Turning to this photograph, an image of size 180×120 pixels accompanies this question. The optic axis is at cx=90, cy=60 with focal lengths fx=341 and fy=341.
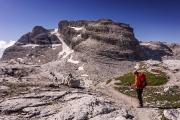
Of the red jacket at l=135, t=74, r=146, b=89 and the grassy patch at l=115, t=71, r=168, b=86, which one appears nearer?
the red jacket at l=135, t=74, r=146, b=89

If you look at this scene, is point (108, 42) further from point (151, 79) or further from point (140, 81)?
point (140, 81)

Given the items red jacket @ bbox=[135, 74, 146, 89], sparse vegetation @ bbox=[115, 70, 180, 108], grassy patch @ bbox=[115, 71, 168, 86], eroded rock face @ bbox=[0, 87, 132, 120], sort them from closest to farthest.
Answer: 1. eroded rock face @ bbox=[0, 87, 132, 120]
2. red jacket @ bbox=[135, 74, 146, 89]
3. sparse vegetation @ bbox=[115, 70, 180, 108]
4. grassy patch @ bbox=[115, 71, 168, 86]

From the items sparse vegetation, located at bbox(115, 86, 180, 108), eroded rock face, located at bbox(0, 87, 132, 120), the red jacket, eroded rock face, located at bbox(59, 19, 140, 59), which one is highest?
eroded rock face, located at bbox(59, 19, 140, 59)

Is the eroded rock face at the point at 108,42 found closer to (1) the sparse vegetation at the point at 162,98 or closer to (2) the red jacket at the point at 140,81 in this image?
(1) the sparse vegetation at the point at 162,98

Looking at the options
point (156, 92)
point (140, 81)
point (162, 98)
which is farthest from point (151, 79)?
point (140, 81)

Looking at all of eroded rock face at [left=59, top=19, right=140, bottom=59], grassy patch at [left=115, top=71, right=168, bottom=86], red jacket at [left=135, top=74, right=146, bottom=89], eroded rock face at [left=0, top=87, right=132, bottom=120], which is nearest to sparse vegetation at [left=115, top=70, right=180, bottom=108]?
grassy patch at [left=115, top=71, right=168, bottom=86]

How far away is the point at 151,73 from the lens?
62094 mm

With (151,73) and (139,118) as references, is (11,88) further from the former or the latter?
(151,73)

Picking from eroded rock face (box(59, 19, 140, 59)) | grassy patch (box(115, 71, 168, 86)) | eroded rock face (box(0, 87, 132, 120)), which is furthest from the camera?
eroded rock face (box(59, 19, 140, 59))

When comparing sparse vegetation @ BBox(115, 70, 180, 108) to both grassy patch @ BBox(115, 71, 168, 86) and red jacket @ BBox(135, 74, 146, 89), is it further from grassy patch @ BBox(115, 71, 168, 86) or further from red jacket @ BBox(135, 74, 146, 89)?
red jacket @ BBox(135, 74, 146, 89)

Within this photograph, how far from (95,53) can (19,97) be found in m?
103

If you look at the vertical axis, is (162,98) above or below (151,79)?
Result: below

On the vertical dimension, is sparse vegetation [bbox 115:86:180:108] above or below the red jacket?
below

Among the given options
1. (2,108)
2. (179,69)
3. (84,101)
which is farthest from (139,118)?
(179,69)
